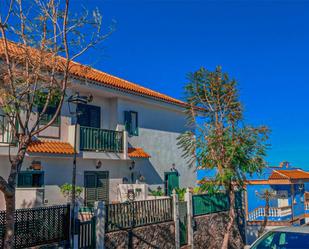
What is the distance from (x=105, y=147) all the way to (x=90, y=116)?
1889 mm

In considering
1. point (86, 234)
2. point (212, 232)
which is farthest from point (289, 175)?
point (86, 234)

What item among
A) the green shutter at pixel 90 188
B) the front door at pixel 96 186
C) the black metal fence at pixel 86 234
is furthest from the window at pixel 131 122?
the black metal fence at pixel 86 234

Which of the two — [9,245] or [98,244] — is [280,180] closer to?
[98,244]

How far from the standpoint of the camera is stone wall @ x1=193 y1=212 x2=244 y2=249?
15.1 m

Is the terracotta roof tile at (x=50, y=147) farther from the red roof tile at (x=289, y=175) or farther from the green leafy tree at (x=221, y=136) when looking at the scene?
the red roof tile at (x=289, y=175)

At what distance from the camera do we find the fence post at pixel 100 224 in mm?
10367

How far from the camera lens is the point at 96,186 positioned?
52.6 feet

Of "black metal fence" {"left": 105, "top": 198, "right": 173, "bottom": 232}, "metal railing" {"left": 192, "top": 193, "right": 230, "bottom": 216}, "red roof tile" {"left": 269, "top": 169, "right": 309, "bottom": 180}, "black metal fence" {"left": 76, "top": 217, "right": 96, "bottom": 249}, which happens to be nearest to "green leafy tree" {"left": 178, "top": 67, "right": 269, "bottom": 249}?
"metal railing" {"left": 192, "top": 193, "right": 230, "bottom": 216}

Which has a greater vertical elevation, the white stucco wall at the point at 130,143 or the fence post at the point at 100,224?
the white stucco wall at the point at 130,143

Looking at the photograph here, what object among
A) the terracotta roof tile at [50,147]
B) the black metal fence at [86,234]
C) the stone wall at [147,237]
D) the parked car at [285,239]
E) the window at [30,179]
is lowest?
the stone wall at [147,237]

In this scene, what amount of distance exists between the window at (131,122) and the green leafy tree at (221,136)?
3.41 m

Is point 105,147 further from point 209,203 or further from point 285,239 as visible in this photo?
point 285,239

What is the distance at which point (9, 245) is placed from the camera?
6609mm

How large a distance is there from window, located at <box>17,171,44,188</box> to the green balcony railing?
2.05 metres
